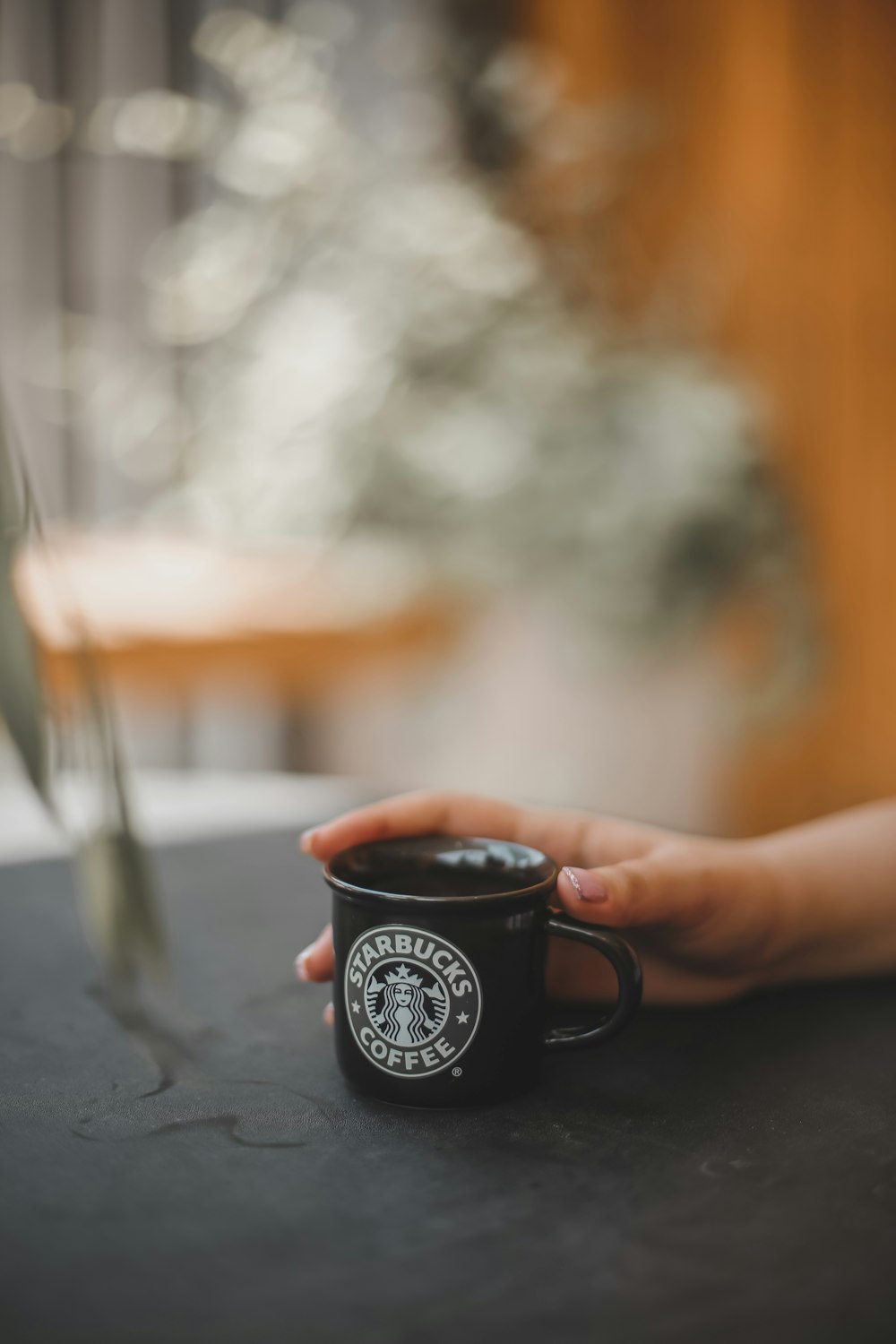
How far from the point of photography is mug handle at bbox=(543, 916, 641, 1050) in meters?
0.47

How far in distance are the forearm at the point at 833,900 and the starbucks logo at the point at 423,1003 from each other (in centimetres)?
20

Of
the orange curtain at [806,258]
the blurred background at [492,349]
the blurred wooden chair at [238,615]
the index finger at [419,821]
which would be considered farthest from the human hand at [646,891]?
the orange curtain at [806,258]

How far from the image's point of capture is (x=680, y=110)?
2.52 m

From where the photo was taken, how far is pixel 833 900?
1.96 feet

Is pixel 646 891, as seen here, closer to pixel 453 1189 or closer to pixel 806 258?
pixel 453 1189

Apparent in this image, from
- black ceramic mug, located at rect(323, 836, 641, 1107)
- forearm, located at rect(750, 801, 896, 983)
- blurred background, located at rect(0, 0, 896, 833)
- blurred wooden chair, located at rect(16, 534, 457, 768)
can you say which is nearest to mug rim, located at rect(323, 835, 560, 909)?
black ceramic mug, located at rect(323, 836, 641, 1107)

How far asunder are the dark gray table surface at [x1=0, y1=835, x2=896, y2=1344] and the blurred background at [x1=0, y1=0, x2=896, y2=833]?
1578 millimetres

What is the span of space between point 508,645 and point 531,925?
2311 mm

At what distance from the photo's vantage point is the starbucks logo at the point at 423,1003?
46 cm

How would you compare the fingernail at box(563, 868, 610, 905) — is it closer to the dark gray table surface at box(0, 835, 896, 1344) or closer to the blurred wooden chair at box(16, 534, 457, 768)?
the dark gray table surface at box(0, 835, 896, 1344)

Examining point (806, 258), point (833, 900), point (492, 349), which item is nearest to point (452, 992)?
point (833, 900)

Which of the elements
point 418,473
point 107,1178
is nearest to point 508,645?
point 418,473

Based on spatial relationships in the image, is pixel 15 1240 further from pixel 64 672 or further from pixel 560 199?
pixel 560 199

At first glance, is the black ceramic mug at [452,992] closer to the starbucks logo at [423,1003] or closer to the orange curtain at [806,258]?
the starbucks logo at [423,1003]
